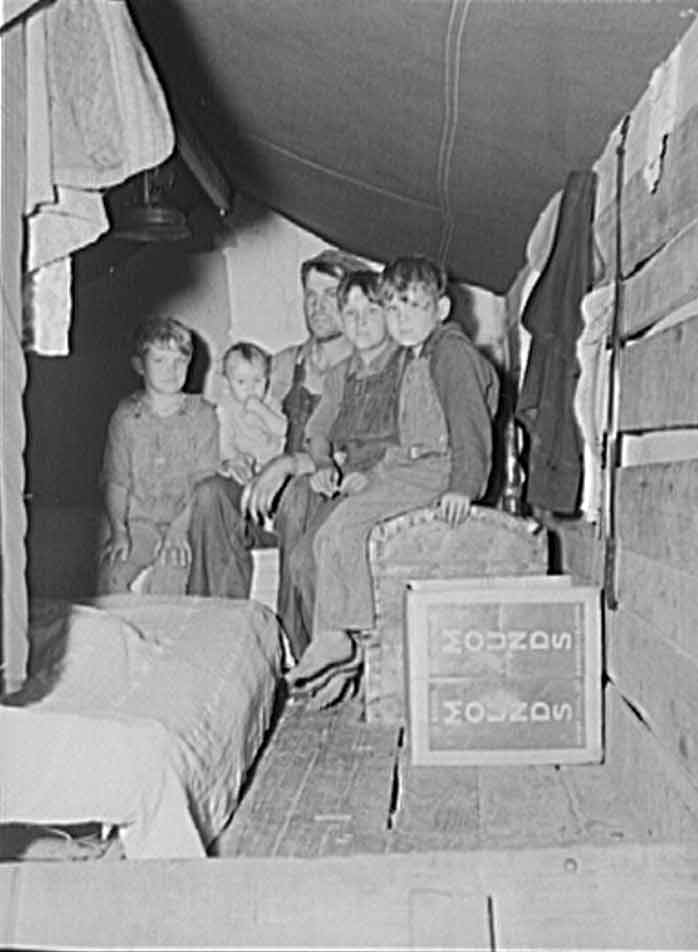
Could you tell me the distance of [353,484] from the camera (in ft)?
11.3

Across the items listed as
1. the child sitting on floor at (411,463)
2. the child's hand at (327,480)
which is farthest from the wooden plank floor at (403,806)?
the child's hand at (327,480)

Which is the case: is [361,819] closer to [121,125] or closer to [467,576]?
[467,576]

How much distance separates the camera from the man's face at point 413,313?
331 centimetres

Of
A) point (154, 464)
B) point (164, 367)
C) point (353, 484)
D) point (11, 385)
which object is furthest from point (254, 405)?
point (11, 385)

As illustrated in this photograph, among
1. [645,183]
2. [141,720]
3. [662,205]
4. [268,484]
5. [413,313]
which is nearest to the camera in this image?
[141,720]

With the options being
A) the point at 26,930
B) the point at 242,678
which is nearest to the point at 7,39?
the point at 26,930

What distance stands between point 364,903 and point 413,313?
1.97 m

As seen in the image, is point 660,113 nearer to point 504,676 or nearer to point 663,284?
point 663,284

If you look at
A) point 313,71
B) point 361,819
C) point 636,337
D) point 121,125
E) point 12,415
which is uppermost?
point 313,71

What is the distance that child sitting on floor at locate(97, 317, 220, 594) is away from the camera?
4.09m

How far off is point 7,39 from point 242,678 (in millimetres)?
1352

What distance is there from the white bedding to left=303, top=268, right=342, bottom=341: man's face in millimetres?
1316

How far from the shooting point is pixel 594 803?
2.54 metres

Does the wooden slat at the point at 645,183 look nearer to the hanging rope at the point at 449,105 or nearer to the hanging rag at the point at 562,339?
the hanging rag at the point at 562,339
